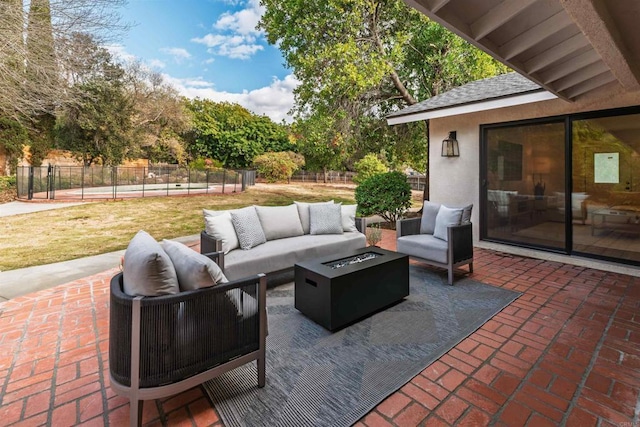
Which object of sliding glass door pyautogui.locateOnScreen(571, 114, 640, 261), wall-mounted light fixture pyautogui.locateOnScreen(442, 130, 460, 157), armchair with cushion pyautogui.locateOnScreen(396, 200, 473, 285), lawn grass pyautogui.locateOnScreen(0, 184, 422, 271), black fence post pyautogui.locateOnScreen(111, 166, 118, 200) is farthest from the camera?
black fence post pyautogui.locateOnScreen(111, 166, 118, 200)

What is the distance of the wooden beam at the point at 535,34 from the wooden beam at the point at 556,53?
0.38 metres

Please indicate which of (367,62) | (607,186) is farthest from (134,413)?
(367,62)

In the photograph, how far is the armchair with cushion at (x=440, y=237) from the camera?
378 cm

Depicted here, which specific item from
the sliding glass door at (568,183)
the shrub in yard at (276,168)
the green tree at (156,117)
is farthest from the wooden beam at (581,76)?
the green tree at (156,117)

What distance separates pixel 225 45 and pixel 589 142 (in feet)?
31.9

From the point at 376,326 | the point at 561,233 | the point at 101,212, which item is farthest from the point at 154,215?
the point at 561,233

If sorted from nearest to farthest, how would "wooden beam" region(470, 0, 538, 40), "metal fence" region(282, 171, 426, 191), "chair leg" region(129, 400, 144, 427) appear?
"chair leg" region(129, 400, 144, 427), "wooden beam" region(470, 0, 538, 40), "metal fence" region(282, 171, 426, 191)

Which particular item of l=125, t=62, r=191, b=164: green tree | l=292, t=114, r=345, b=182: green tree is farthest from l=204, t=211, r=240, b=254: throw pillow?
l=125, t=62, r=191, b=164: green tree

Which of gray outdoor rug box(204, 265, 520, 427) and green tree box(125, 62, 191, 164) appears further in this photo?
green tree box(125, 62, 191, 164)

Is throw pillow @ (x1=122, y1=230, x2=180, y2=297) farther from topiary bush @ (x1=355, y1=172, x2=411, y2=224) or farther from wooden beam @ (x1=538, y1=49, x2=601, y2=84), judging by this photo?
topiary bush @ (x1=355, y1=172, x2=411, y2=224)

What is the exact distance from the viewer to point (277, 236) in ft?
13.5

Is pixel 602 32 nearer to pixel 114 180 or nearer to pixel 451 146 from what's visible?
pixel 451 146

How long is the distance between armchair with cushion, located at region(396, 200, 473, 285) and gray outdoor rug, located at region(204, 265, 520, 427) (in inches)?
21.0

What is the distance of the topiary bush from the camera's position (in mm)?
7180
